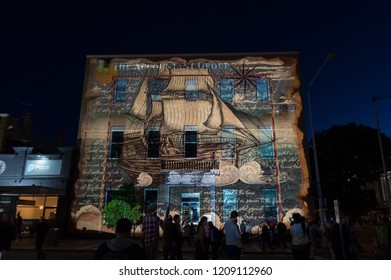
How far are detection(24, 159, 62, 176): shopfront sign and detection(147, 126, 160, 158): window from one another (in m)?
7.14

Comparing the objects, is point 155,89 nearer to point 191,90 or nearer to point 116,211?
point 191,90

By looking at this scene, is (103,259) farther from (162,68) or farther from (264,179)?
(162,68)

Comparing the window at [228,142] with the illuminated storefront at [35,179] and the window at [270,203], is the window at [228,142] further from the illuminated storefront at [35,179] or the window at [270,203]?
the illuminated storefront at [35,179]

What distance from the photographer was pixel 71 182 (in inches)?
989

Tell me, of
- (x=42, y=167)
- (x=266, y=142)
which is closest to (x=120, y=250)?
(x=266, y=142)

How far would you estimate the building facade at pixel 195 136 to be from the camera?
945 inches

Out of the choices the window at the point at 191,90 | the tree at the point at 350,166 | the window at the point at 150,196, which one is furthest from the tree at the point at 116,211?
the tree at the point at 350,166

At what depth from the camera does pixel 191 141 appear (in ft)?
82.6

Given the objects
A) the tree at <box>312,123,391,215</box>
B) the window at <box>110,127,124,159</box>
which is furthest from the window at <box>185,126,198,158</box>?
the tree at <box>312,123,391,215</box>

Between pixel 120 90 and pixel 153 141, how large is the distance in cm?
534

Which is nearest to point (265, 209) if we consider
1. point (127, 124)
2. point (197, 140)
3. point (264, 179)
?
point (264, 179)

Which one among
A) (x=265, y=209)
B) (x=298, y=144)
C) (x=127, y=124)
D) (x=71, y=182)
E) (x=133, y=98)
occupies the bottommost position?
(x=265, y=209)

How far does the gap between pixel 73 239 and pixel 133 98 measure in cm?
1163

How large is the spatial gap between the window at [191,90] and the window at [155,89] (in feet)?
7.00
